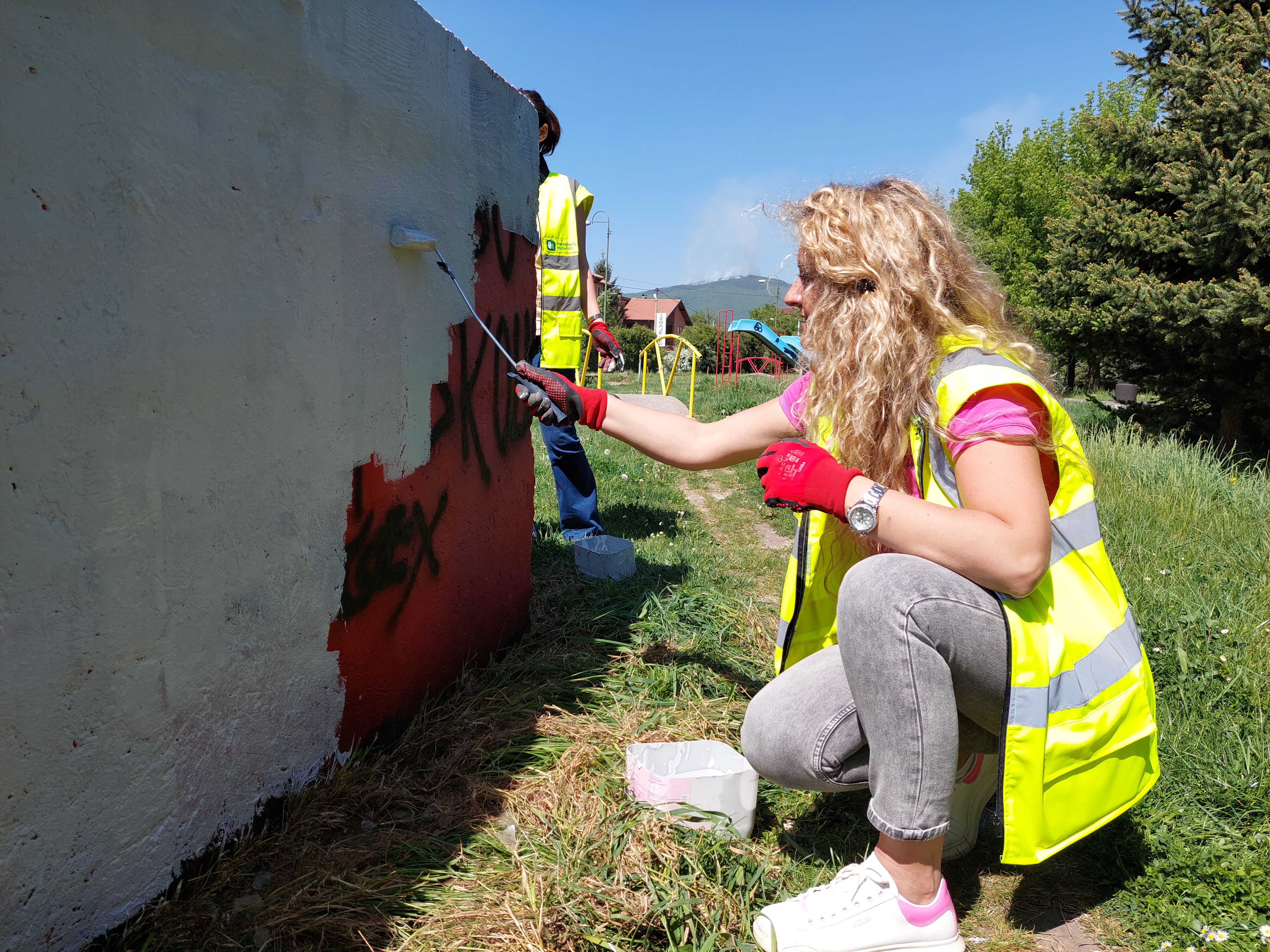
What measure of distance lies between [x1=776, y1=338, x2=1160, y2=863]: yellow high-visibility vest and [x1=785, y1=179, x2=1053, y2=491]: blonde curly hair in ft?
0.18

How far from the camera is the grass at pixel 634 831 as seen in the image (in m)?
1.59

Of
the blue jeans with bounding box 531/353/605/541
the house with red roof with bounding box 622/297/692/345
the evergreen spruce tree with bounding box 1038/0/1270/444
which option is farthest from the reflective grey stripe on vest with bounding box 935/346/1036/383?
the house with red roof with bounding box 622/297/692/345

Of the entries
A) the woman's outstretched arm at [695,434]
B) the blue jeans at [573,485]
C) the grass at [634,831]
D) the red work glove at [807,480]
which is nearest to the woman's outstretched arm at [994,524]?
the red work glove at [807,480]

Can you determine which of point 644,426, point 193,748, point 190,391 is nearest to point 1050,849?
point 644,426

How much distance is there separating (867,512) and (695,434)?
738mm

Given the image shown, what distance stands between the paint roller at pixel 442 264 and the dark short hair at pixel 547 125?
48.5 inches

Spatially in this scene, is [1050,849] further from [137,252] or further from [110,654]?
[137,252]

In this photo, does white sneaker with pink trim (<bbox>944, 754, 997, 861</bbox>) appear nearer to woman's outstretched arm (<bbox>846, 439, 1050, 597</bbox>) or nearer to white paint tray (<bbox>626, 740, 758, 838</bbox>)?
white paint tray (<bbox>626, 740, 758, 838</bbox>)

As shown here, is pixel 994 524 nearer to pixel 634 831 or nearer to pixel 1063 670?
pixel 1063 670

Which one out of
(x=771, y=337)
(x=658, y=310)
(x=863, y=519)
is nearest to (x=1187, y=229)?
(x=771, y=337)

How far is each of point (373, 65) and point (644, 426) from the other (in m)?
1.12

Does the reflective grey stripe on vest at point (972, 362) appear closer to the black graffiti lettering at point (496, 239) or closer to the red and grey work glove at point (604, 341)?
the black graffiti lettering at point (496, 239)

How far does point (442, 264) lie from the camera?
2287mm

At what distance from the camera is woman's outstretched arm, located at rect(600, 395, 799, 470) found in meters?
2.21
